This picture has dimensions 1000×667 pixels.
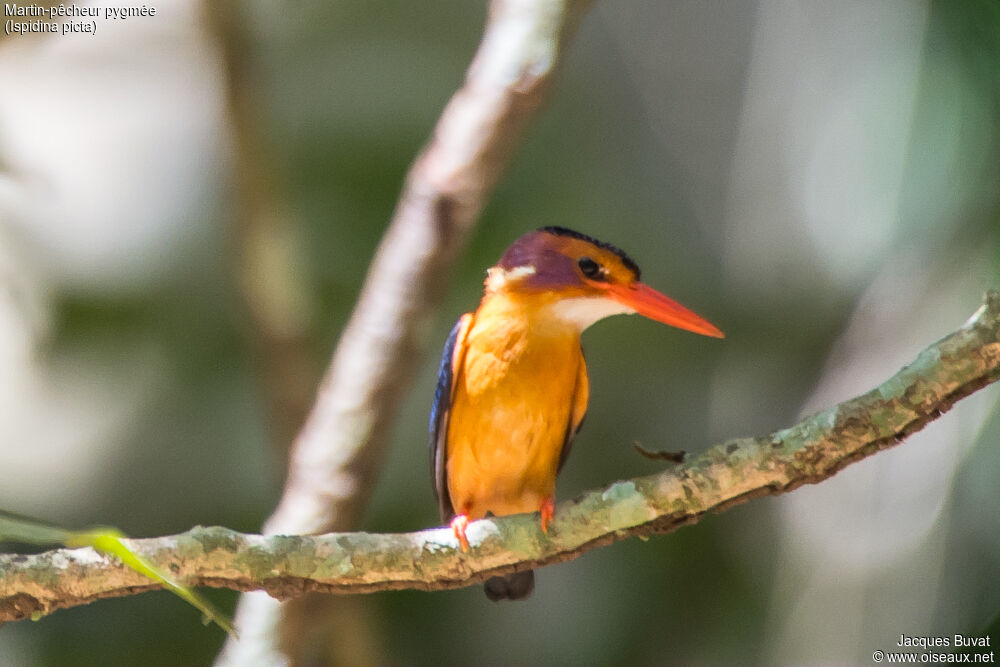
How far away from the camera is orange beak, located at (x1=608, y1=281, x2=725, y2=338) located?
1549 millimetres

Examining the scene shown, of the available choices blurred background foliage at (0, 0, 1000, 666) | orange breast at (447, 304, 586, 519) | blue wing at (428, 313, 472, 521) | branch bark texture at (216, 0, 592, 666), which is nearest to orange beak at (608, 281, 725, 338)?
orange breast at (447, 304, 586, 519)

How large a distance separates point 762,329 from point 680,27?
39.9 inches

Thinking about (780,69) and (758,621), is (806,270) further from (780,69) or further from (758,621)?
(758,621)

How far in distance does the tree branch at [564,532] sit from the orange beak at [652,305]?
389mm

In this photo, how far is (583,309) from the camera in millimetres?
1593

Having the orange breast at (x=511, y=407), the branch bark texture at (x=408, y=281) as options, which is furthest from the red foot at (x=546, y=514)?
the branch bark texture at (x=408, y=281)

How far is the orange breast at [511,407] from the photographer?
157 cm

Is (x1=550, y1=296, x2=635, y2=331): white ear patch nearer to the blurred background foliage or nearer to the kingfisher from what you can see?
the kingfisher

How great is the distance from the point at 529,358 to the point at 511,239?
1375 mm

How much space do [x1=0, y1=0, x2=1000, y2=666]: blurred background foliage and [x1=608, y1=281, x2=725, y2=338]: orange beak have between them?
1151 millimetres

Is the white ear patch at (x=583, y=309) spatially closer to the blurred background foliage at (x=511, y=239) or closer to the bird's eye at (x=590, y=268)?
the bird's eye at (x=590, y=268)

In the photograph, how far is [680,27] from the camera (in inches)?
113

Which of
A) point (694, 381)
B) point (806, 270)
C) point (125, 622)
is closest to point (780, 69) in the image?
point (806, 270)

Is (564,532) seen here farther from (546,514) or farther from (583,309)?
(583,309)
